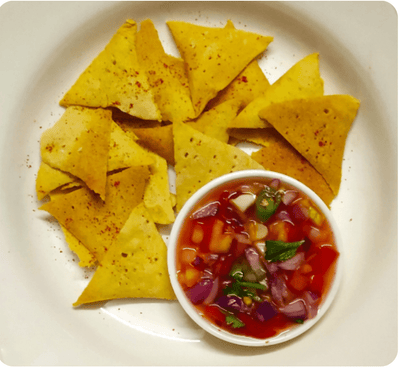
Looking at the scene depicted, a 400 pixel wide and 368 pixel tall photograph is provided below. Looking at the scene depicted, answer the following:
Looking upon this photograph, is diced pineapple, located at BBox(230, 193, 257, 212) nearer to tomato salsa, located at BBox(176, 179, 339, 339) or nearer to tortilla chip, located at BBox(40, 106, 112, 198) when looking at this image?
tomato salsa, located at BBox(176, 179, 339, 339)

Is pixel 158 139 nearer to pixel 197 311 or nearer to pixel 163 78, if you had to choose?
pixel 163 78

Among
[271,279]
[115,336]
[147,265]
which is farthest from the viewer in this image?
[115,336]

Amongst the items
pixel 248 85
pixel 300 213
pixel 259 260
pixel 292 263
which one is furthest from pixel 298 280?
pixel 248 85

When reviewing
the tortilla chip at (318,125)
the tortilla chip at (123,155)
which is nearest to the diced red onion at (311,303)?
the tortilla chip at (318,125)

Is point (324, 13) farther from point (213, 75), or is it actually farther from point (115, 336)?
point (115, 336)

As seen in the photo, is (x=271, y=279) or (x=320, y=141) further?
(x=320, y=141)

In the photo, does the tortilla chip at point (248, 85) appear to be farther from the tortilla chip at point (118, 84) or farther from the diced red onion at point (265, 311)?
the diced red onion at point (265, 311)

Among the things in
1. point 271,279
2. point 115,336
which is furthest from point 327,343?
point 115,336

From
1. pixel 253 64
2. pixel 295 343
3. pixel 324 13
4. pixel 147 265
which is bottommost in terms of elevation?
pixel 295 343
